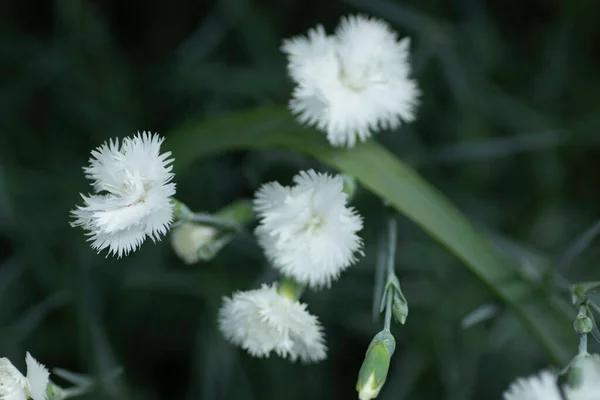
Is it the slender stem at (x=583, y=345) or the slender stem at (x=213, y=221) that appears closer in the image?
the slender stem at (x=583, y=345)

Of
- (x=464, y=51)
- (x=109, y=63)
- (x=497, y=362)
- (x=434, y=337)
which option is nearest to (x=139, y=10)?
(x=109, y=63)

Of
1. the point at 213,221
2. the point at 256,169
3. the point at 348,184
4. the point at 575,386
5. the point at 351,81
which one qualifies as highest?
the point at 256,169

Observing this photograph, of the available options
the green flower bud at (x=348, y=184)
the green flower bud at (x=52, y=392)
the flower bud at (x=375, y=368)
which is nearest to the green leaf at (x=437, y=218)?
the green flower bud at (x=348, y=184)

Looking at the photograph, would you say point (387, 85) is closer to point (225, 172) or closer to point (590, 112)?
point (225, 172)

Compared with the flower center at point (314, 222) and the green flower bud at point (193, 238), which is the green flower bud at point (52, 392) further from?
the flower center at point (314, 222)

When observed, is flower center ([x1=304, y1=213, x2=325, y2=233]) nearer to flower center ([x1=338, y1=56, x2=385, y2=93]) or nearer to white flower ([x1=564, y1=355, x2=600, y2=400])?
flower center ([x1=338, y1=56, x2=385, y2=93])

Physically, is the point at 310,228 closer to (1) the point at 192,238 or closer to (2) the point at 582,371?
(1) the point at 192,238

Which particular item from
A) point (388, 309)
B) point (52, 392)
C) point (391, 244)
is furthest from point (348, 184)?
point (52, 392)
